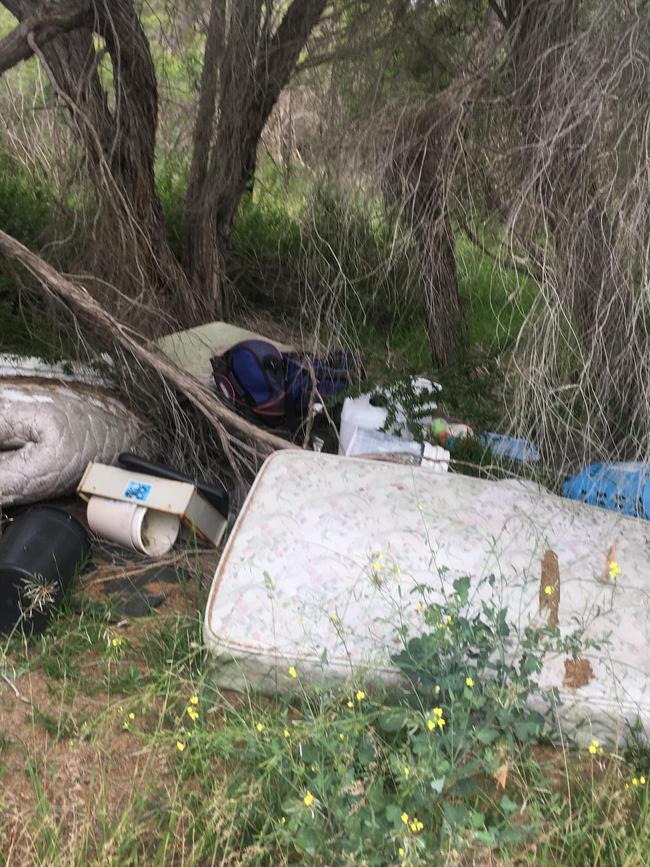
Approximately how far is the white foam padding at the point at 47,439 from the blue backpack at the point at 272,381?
53 cm

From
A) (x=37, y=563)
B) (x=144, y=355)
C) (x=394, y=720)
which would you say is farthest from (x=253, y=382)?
(x=394, y=720)

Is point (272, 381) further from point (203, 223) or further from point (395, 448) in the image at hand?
point (203, 223)

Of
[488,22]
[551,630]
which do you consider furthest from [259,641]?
[488,22]

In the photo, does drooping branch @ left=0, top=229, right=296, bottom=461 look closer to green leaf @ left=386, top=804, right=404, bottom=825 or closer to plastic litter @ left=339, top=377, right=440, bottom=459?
plastic litter @ left=339, top=377, right=440, bottom=459

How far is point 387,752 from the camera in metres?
2.02

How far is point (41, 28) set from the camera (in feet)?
11.8

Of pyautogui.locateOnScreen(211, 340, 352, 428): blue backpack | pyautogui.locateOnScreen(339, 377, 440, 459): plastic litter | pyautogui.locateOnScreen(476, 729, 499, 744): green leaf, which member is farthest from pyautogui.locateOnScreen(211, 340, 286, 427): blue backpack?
pyautogui.locateOnScreen(476, 729, 499, 744): green leaf

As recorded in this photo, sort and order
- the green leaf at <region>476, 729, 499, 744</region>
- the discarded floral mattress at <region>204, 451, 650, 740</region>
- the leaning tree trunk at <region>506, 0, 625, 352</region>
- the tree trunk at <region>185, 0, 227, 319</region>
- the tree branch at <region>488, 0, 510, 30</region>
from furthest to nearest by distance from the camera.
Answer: the tree trunk at <region>185, 0, 227, 319</region>, the tree branch at <region>488, 0, 510, 30</region>, the leaning tree trunk at <region>506, 0, 625, 352</region>, the discarded floral mattress at <region>204, 451, 650, 740</region>, the green leaf at <region>476, 729, 499, 744</region>

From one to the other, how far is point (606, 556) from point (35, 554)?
1.72 metres

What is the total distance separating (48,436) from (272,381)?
963mm

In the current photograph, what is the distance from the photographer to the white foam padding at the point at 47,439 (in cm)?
310

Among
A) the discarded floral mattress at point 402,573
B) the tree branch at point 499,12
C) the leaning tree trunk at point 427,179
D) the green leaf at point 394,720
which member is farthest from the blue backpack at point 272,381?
the green leaf at point 394,720

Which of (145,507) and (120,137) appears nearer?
(145,507)

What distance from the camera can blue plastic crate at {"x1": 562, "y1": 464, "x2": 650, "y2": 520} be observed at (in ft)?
9.72
